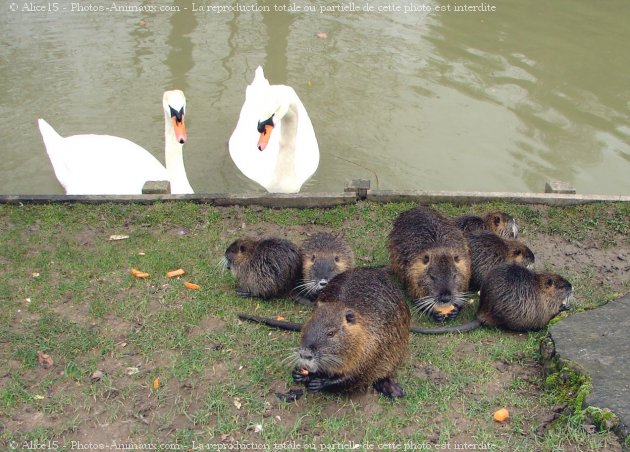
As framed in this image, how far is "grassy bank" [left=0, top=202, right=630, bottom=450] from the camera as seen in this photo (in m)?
4.17

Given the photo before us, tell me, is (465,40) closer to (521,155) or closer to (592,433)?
(521,155)

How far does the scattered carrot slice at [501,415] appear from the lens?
427 cm

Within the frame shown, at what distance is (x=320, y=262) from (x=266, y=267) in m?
0.45

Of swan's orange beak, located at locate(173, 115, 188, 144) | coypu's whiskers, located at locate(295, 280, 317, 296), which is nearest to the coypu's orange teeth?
coypu's whiskers, located at locate(295, 280, 317, 296)

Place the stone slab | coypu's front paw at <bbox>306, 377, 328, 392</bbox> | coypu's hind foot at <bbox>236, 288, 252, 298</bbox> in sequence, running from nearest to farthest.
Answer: the stone slab, coypu's front paw at <bbox>306, 377, 328, 392</bbox>, coypu's hind foot at <bbox>236, 288, 252, 298</bbox>

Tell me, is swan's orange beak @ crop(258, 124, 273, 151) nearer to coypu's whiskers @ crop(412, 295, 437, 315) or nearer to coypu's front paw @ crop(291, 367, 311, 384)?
coypu's whiskers @ crop(412, 295, 437, 315)

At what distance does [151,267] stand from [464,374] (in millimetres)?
2879

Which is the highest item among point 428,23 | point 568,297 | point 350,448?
point 428,23

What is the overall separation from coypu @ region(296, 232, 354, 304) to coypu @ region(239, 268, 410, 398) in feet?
1.56

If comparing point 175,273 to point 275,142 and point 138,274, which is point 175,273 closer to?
point 138,274

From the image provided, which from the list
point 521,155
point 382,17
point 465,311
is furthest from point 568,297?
point 382,17

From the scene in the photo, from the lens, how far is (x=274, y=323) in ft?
16.4

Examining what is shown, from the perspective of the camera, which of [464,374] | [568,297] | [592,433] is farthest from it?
[568,297]

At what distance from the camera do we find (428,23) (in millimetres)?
12812
